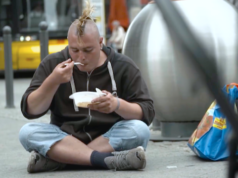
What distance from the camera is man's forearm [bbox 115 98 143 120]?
10.6ft

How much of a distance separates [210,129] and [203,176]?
0.49m

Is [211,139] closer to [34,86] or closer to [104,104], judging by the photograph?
[104,104]

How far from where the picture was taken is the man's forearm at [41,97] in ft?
10.6

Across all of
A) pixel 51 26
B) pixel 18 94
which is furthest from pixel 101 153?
pixel 51 26

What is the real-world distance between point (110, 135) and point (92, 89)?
32 cm

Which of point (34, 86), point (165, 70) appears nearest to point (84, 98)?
point (34, 86)

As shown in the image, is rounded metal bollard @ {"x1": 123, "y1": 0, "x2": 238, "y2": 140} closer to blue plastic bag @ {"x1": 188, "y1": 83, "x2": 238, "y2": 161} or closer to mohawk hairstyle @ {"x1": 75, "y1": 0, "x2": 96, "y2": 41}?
blue plastic bag @ {"x1": 188, "y1": 83, "x2": 238, "y2": 161}

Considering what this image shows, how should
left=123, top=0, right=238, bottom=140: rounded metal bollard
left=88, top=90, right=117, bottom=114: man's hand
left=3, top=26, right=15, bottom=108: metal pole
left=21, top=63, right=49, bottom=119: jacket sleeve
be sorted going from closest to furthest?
left=88, top=90, right=117, bottom=114: man's hand → left=21, top=63, right=49, bottom=119: jacket sleeve → left=123, top=0, right=238, bottom=140: rounded metal bollard → left=3, top=26, right=15, bottom=108: metal pole

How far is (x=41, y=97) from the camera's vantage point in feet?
10.8

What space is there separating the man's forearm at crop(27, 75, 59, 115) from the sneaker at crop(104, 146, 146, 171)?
20.3 inches

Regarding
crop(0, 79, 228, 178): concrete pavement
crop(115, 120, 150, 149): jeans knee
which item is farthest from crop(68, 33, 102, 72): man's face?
crop(0, 79, 228, 178): concrete pavement

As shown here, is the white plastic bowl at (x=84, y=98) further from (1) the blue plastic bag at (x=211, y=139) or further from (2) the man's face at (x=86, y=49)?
(1) the blue plastic bag at (x=211, y=139)

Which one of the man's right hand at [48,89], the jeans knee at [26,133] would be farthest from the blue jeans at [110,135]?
the man's right hand at [48,89]

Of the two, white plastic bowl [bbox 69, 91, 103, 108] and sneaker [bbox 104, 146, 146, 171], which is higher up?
white plastic bowl [bbox 69, 91, 103, 108]
